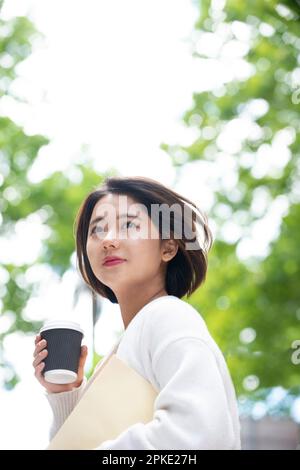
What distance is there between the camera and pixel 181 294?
1.29m

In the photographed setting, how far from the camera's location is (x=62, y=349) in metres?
1.17

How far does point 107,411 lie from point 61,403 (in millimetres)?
262

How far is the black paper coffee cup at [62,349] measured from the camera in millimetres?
1174

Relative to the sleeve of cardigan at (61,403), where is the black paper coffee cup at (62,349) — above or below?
above

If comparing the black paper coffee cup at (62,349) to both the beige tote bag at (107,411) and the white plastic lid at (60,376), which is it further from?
the beige tote bag at (107,411)

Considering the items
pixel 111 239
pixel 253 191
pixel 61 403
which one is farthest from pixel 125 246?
pixel 253 191

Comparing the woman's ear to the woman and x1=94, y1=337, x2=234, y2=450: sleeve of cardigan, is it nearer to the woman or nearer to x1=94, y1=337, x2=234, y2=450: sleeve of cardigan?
the woman

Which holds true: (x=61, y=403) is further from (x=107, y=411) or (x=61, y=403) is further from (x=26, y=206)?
(x=26, y=206)

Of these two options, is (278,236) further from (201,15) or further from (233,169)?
(201,15)

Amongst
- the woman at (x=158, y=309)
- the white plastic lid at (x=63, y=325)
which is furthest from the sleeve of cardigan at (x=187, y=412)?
the white plastic lid at (x=63, y=325)

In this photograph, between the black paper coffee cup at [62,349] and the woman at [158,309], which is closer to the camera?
the woman at [158,309]

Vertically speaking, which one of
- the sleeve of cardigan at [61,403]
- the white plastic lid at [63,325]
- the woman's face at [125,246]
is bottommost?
Result: the sleeve of cardigan at [61,403]

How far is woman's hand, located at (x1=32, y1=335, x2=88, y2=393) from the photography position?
3.90ft
